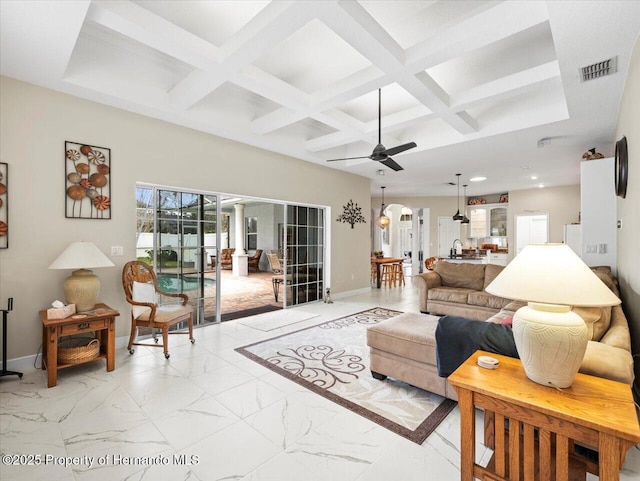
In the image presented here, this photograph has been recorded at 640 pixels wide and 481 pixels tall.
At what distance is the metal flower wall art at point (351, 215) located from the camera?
685 centimetres

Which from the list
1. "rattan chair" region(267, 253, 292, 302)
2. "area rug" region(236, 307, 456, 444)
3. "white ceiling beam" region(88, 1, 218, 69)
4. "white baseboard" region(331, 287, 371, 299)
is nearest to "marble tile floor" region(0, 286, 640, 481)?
"area rug" region(236, 307, 456, 444)

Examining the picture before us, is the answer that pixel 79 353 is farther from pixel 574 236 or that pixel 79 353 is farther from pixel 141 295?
pixel 574 236

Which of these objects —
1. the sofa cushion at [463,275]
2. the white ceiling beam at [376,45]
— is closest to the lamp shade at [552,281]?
the white ceiling beam at [376,45]

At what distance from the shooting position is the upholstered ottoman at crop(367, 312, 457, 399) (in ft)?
8.04

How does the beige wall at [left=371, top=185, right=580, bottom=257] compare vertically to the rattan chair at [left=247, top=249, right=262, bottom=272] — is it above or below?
above

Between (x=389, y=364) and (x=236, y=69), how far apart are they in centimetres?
306

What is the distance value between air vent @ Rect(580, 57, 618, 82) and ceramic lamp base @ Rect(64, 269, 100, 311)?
5033mm

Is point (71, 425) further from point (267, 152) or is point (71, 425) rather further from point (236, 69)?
point (267, 152)

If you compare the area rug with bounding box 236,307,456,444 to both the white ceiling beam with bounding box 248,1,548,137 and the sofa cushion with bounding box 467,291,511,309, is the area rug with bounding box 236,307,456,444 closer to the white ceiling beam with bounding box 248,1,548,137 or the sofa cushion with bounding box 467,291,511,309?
the sofa cushion with bounding box 467,291,511,309

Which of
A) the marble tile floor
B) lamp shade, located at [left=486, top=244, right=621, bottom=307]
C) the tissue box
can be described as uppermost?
lamp shade, located at [left=486, top=244, right=621, bottom=307]

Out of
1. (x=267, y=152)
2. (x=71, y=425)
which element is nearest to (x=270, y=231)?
(x=267, y=152)

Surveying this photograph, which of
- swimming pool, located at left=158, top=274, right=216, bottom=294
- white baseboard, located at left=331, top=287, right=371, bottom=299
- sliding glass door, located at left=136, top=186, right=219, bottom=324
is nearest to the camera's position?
sliding glass door, located at left=136, top=186, right=219, bottom=324

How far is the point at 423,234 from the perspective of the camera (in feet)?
35.7

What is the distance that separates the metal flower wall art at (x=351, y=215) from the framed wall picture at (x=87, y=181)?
4273mm
